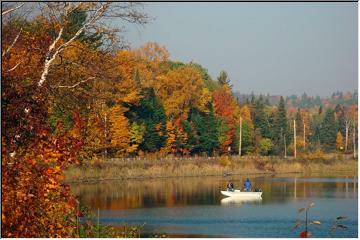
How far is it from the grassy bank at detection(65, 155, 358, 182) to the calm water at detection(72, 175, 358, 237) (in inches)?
62.1

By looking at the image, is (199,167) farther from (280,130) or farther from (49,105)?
(49,105)

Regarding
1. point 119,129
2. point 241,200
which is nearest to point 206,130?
point 119,129

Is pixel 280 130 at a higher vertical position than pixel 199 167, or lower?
higher

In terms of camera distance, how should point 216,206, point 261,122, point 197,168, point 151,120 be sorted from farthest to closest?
point 261,122 → point 151,120 → point 197,168 → point 216,206

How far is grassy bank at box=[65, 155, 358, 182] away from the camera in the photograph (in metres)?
56.5

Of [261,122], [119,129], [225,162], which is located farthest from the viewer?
[261,122]

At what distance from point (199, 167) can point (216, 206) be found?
22.3m

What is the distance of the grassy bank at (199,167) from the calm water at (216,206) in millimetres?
1577

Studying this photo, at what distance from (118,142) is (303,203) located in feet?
63.5

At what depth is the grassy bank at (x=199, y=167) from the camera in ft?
185

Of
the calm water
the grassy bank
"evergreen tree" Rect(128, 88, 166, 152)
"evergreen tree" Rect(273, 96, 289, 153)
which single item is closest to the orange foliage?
the grassy bank

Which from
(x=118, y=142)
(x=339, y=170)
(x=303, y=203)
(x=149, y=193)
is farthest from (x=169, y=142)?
(x=303, y=203)

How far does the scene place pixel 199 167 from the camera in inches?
2601

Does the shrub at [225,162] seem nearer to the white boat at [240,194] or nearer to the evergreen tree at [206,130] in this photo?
the evergreen tree at [206,130]
